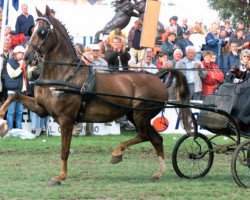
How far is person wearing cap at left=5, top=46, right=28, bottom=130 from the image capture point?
1756 cm

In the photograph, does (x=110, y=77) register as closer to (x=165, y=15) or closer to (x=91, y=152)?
(x=91, y=152)

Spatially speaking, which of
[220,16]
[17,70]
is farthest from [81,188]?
[220,16]

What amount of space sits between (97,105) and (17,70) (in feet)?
18.8

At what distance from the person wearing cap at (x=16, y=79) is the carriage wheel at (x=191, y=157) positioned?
5372 millimetres

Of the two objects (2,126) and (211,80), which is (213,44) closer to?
(211,80)

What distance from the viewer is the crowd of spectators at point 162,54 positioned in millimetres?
17625

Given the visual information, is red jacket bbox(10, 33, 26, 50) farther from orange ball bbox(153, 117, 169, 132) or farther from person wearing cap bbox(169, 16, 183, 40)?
person wearing cap bbox(169, 16, 183, 40)

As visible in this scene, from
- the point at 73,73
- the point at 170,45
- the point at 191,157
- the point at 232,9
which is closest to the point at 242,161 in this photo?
the point at 191,157

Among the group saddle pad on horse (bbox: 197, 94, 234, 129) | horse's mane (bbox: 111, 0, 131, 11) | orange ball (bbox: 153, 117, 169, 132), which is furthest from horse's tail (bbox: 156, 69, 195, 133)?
horse's mane (bbox: 111, 0, 131, 11)

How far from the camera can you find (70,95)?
471 inches

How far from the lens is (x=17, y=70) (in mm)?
17594

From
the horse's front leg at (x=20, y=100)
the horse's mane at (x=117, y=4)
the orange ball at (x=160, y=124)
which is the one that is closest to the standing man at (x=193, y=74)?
the orange ball at (x=160, y=124)

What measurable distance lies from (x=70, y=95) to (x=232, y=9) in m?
29.4

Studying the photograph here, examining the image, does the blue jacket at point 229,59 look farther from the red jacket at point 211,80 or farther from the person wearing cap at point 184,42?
the red jacket at point 211,80
